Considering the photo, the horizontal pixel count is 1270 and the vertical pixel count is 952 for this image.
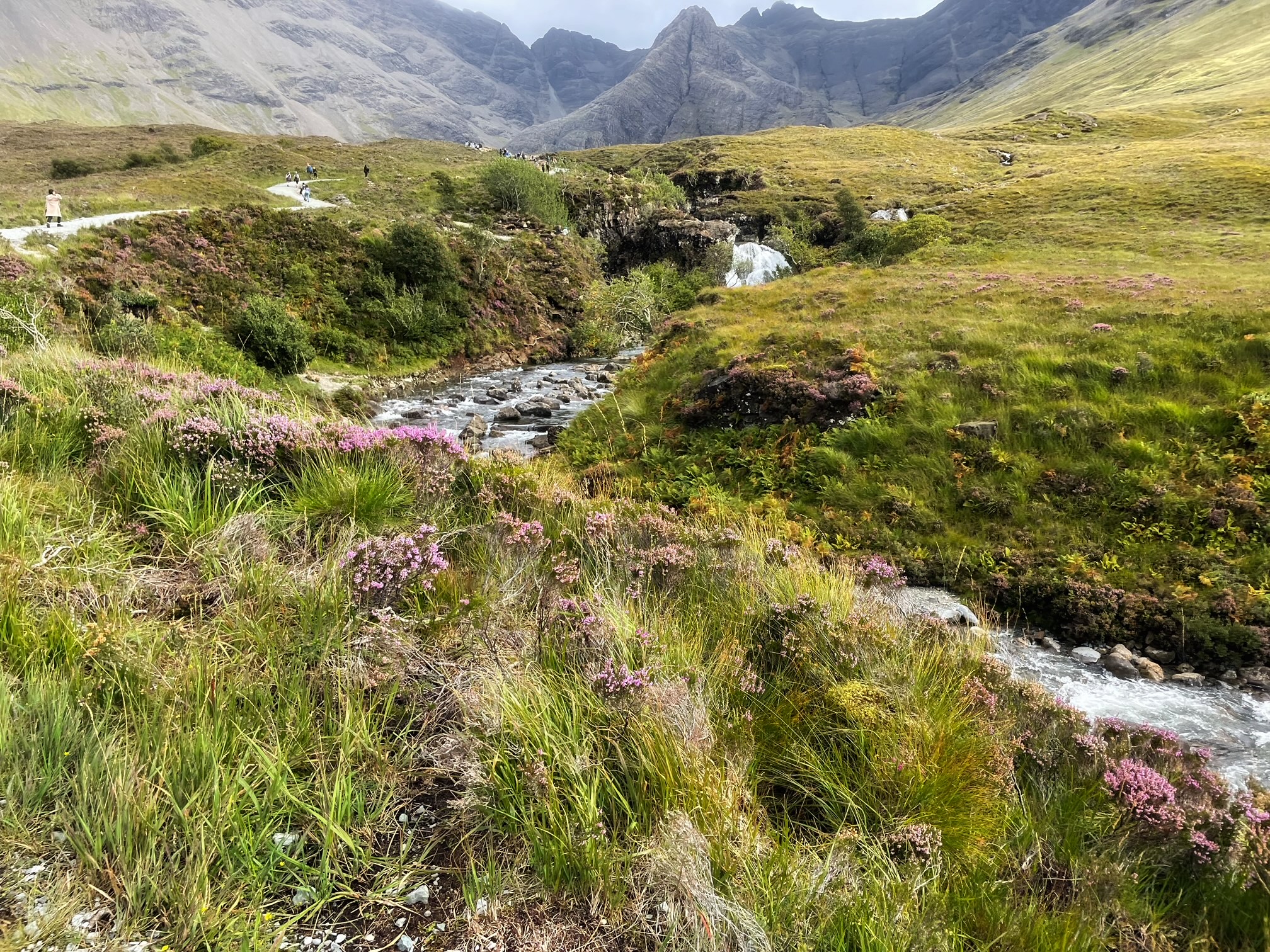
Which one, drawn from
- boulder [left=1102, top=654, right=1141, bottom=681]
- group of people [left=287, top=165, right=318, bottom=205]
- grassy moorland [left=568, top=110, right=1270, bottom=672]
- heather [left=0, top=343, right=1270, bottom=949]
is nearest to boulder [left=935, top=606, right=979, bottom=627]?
grassy moorland [left=568, top=110, right=1270, bottom=672]

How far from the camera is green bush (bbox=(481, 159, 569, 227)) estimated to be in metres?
54.3

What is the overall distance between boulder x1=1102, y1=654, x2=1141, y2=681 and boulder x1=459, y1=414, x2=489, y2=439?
17.3 meters

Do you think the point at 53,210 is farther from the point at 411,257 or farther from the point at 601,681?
the point at 601,681

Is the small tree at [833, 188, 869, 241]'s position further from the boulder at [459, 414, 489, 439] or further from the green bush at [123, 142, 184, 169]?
the green bush at [123, 142, 184, 169]

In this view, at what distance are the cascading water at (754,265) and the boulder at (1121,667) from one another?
4617cm

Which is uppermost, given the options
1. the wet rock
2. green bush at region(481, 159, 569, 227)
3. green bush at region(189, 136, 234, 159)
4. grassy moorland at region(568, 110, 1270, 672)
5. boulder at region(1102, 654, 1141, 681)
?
green bush at region(189, 136, 234, 159)

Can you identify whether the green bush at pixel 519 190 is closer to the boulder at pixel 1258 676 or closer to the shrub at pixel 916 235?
the shrub at pixel 916 235

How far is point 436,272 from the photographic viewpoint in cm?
3400

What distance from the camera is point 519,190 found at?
2151 inches

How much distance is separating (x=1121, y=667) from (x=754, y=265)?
166ft

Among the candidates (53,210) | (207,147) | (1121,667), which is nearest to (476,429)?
(1121,667)

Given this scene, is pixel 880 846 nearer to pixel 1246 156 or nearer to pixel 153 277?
pixel 153 277

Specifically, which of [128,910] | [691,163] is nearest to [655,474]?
[128,910]

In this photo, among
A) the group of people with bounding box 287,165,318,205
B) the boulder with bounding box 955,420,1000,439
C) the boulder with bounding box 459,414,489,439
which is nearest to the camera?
the boulder with bounding box 955,420,1000,439
